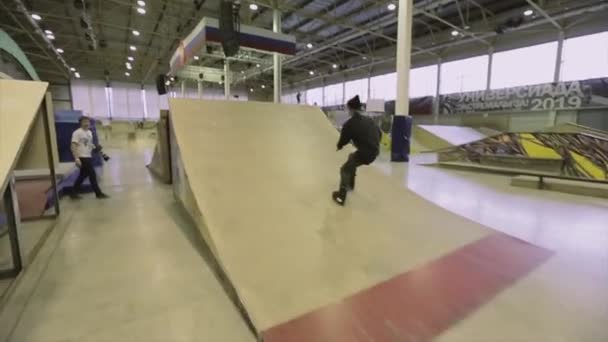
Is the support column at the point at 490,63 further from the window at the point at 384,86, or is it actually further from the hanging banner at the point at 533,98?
the window at the point at 384,86

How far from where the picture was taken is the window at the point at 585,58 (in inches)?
395

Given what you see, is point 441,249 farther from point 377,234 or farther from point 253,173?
point 253,173

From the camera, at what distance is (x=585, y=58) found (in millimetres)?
10492

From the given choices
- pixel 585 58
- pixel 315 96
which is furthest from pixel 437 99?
pixel 315 96

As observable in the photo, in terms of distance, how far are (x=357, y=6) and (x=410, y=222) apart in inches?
419

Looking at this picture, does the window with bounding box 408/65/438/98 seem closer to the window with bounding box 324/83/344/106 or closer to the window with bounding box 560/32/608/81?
the window with bounding box 560/32/608/81

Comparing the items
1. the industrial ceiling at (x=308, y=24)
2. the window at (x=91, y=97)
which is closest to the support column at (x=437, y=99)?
the industrial ceiling at (x=308, y=24)

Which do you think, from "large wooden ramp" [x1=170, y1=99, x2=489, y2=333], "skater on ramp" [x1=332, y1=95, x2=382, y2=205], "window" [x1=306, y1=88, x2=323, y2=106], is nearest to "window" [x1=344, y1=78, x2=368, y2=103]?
"window" [x1=306, y1=88, x2=323, y2=106]

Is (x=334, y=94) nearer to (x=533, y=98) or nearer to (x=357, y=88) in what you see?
(x=357, y=88)

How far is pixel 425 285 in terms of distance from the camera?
1.74 meters

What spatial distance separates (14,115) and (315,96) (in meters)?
22.7

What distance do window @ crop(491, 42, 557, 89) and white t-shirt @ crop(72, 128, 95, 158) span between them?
15.3 m

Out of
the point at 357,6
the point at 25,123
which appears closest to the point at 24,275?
the point at 25,123

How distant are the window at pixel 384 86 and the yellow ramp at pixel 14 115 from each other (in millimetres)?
17170
